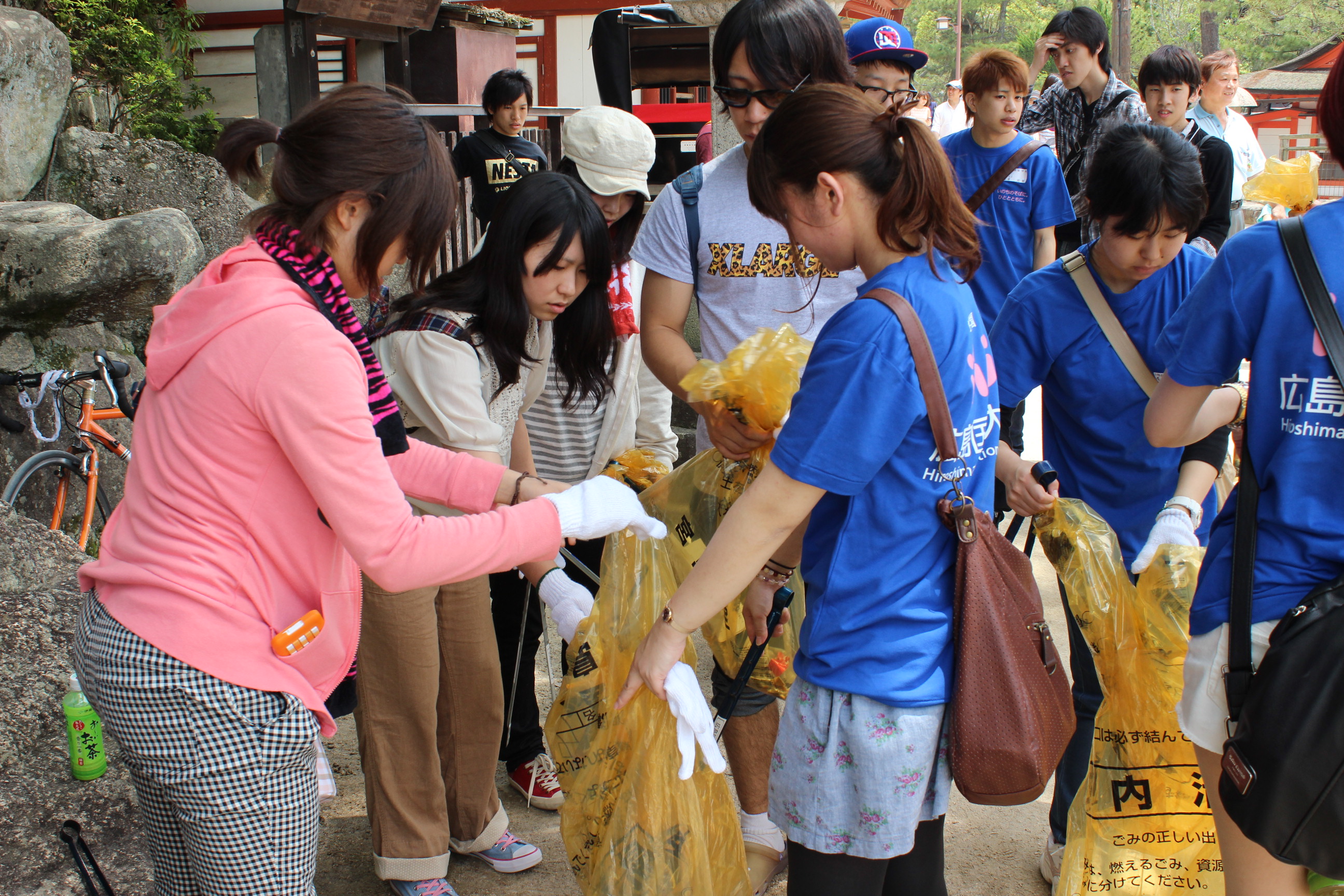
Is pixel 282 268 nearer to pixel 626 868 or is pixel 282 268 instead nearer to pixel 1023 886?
pixel 626 868

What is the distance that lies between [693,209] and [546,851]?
5.35ft

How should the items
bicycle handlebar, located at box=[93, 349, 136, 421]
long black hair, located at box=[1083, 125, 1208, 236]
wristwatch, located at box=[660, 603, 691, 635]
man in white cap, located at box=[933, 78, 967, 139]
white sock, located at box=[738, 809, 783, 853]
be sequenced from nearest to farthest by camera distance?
wristwatch, located at box=[660, 603, 691, 635] < long black hair, located at box=[1083, 125, 1208, 236] < white sock, located at box=[738, 809, 783, 853] < bicycle handlebar, located at box=[93, 349, 136, 421] < man in white cap, located at box=[933, 78, 967, 139]

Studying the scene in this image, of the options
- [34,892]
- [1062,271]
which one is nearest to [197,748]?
[34,892]

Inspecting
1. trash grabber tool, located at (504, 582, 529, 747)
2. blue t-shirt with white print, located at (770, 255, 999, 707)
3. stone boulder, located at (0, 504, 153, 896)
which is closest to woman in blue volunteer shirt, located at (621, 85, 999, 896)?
blue t-shirt with white print, located at (770, 255, 999, 707)

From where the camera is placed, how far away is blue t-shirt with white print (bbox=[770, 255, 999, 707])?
4.45 feet

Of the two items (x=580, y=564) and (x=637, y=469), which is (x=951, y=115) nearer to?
(x=637, y=469)

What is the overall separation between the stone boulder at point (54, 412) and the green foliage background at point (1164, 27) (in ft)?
77.6

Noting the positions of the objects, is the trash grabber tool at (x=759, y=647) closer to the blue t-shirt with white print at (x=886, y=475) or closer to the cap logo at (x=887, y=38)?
the blue t-shirt with white print at (x=886, y=475)

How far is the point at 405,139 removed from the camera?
4.73 ft

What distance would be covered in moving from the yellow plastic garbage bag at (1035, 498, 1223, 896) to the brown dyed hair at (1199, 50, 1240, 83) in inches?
229

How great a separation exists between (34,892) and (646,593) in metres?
1.42

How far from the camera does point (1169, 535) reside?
1956 mm

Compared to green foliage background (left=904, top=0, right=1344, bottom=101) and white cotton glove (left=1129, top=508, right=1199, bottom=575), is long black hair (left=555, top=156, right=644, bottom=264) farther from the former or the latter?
green foliage background (left=904, top=0, right=1344, bottom=101)

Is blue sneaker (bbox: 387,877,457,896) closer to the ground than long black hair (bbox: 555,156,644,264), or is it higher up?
closer to the ground
